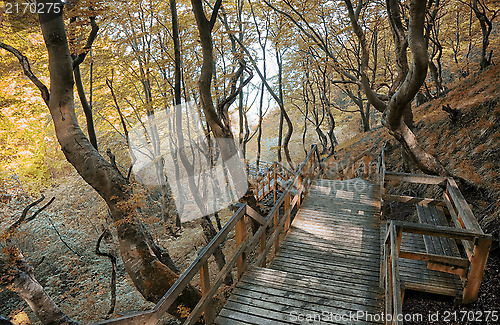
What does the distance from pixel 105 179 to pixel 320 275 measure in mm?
4599

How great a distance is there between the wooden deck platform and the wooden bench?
3.07ft

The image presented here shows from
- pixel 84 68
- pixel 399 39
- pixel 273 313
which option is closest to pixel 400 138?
pixel 399 39

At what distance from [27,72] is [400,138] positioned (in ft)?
27.5

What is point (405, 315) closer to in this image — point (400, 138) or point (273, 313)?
point (273, 313)

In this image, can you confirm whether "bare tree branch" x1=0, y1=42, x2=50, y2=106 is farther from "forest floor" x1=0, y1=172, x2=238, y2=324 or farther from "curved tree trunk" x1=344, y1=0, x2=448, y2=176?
"curved tree trunk" x1=344, y1=0, x2=448, y2=176

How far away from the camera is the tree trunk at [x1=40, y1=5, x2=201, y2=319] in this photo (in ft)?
17.8

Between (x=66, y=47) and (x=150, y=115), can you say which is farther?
(x=150, y=115)

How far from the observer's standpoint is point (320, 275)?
188 inches

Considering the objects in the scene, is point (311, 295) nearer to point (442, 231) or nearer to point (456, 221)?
point (442, 231)

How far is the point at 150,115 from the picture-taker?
14477 millimetres

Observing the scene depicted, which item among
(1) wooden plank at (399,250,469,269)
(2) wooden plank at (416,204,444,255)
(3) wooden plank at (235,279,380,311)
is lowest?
(3) wooden plank at (235,279,380,311)

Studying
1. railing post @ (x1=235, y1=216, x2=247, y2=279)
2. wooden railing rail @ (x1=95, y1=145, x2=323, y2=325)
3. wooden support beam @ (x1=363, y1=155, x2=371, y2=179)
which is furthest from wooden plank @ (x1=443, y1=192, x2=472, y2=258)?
wooden support beam @ (x1=363, y1=155, x2=371, y2=179)

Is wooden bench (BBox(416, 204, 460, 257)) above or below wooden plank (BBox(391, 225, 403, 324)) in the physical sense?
below

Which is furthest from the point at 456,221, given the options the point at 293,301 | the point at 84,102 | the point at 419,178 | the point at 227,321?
the point at 84,102
